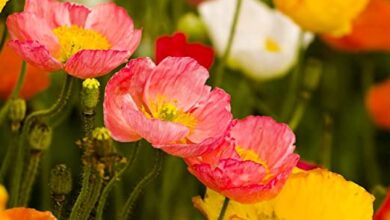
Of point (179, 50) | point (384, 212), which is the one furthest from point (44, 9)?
point (384, 212)

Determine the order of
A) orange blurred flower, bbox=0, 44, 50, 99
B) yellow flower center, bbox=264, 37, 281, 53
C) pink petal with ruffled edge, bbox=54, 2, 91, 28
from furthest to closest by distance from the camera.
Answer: yellow flower center, bbox=264, 37, 281, 53 < orange blurred flower, bbox=0, 44, 50, 99 < pink petal with ruffled edge, bbox=54, 2, 91, 28

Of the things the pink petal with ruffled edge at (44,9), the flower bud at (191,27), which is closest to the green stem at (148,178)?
the pink petal with ruffled edge at (44,9)

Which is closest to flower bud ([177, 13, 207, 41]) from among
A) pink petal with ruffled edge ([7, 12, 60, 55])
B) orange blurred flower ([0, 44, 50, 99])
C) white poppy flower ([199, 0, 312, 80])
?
white poppy flower ([199, 0, 312, 80])

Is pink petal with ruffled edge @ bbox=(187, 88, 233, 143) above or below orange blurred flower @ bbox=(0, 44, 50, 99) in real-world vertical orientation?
above

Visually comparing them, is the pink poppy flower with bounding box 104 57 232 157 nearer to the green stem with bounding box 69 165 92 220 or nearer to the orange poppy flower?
the green stem with bounding box 69 165 92 220

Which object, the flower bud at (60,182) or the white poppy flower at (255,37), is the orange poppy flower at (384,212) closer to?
the flower bud at (60,182)

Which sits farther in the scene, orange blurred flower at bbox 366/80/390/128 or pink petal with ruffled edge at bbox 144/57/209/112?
orange blurred flower at bbox 366/80/390/128

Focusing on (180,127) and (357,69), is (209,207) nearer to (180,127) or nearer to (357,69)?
(180,127)
